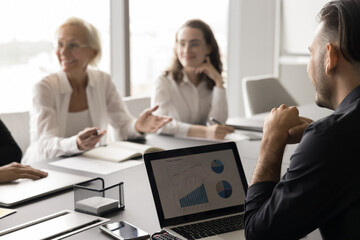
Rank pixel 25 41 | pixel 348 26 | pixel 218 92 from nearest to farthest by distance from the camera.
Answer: pixel 348 26 → pixel 218 92 → pixel 25 41

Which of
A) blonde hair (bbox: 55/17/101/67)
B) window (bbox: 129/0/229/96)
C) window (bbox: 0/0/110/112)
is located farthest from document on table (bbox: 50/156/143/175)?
window (bbox: 129/0/229/96)

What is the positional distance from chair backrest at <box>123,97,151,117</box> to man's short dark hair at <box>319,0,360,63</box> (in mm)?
2528

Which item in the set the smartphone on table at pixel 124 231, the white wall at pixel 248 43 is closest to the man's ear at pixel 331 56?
the smartphone on table at pixel 124 231

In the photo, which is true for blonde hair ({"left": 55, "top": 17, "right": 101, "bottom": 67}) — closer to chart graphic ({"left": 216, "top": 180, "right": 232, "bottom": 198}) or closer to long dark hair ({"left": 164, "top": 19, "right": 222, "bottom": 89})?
long dark hair ({"left": 164, "top": 19, "right": 222, "bottom": 89})

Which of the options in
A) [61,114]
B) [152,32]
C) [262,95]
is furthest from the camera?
[152,32]

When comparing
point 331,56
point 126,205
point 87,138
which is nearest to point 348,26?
point 331,56

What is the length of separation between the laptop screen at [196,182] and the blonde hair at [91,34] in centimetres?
172

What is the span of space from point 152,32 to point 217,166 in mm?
4071

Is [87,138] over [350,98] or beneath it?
beneath

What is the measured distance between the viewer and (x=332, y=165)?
44.6 inches

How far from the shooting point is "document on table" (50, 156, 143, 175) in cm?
224

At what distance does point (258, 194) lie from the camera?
4.33 ft

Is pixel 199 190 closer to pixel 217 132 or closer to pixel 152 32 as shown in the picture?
pixel 217 132

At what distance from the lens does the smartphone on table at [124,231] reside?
1453 millimetres
